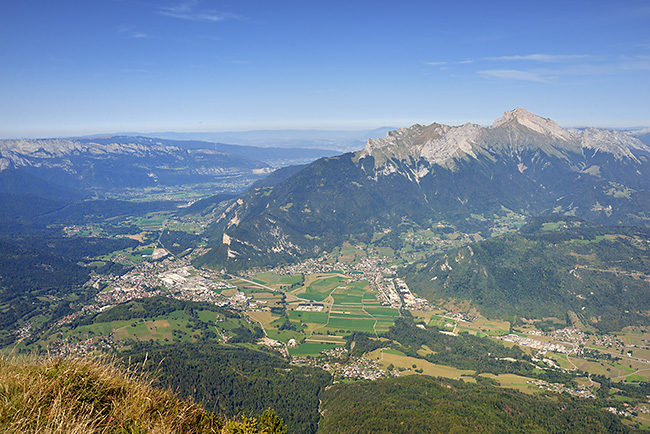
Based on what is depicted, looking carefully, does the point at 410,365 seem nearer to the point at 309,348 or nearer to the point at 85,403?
the point at 309,348

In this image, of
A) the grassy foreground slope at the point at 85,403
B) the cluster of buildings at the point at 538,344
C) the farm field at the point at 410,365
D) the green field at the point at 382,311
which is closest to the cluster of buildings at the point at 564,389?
the farm field at the point at 410,365

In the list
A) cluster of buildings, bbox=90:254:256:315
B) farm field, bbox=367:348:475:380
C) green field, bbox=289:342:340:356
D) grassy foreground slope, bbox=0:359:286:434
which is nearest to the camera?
grassy foreground slope, bbox=0:359:286:434

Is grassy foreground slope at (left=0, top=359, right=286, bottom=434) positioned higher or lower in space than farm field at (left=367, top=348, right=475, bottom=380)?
higher

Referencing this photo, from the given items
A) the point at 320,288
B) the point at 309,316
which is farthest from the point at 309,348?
the point at 320,288

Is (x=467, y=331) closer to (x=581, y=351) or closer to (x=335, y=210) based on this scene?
→ (x=581, y=351)

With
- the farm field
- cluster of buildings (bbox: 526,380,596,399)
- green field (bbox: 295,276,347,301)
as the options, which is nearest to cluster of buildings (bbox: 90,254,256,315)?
green field (bbox: 295,276,347,301)

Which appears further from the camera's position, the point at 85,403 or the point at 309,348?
A: the point at 309,348

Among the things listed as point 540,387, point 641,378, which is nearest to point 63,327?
point 540,387

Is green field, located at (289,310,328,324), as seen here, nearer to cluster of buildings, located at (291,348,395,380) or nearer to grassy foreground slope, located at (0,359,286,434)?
cluster of buildings, located at (291,348,395,380)

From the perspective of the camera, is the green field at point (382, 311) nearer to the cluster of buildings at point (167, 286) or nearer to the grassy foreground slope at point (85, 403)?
the cluster of buildings at point (167, 286)

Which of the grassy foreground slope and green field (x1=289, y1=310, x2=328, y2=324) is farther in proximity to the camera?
green field (x1=289, y1=310, x2=328, y2=324)
